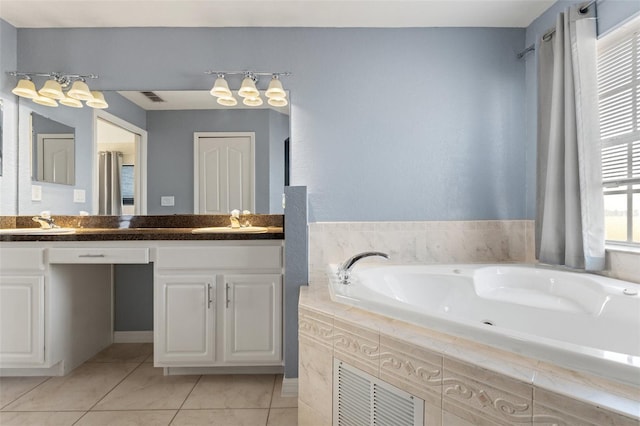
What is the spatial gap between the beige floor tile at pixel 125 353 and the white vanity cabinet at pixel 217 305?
49 cm

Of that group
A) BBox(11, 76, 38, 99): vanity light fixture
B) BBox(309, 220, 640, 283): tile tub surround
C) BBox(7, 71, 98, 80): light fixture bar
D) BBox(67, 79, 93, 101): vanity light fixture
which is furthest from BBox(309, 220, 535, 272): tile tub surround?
BBox(11, 76, 38, 99): vanity light fixture

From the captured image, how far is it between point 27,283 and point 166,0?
6.10 ft

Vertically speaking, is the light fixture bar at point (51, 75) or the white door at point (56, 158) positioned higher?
the light fixture bar at point (51, 75)

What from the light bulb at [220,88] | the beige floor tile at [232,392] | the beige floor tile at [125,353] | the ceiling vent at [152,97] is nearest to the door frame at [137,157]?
the ceiling vent at [152,97]

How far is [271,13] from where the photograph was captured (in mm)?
2320

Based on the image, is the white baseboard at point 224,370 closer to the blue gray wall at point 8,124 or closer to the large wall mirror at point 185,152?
the large wall mirror at point 185,152

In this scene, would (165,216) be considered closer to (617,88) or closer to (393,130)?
(393,130)

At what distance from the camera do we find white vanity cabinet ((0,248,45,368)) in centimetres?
212

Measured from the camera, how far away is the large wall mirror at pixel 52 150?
2566 mm

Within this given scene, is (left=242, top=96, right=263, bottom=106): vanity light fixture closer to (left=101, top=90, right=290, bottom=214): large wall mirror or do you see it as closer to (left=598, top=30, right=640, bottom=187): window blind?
(left=101, top=90, right=290, bottom=214): large wall mirror

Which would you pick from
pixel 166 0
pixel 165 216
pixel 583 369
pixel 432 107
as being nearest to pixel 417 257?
pixel 432 107

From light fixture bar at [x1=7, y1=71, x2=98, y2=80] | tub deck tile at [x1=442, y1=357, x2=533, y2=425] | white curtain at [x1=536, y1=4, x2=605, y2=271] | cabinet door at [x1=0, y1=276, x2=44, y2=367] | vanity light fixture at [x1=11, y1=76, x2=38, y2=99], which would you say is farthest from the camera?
light fixture bar at [x1=7, y1=71, x2=98, y2=80]

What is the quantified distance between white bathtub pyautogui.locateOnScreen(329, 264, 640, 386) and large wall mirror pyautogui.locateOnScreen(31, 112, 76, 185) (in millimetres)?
2075

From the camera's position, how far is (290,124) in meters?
2.49
